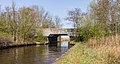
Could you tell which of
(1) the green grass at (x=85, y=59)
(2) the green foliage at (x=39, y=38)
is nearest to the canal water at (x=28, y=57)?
(1) the green grass at (x=85, y=59)

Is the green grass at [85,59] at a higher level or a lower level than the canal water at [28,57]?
higher

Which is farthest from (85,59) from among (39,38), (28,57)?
(39,38)

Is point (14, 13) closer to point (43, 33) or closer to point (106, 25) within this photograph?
point (43, 33)

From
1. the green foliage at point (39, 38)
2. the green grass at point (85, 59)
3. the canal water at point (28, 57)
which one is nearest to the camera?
the green grass at point (85, 59)

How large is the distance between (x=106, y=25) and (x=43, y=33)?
4294 cm

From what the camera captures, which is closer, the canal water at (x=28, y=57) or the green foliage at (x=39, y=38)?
the canal water at (x=28, y=57)

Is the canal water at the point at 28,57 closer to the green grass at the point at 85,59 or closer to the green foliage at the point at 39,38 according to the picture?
the green grass at the point at 85,59

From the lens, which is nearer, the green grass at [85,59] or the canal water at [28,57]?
the green grass at [85,59]

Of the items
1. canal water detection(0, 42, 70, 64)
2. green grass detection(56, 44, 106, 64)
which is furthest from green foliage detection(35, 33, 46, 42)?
green grass detection(56, 44, 106, 64)

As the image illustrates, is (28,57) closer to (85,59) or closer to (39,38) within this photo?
(85,59)

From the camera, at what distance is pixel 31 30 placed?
72.5 m

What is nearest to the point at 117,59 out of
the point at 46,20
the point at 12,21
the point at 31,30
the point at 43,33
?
the point at 12,21

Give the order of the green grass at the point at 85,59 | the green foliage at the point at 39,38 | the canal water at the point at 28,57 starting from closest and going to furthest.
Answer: the green grass at the point at 85,59
the canal water at the point at 28,57
the green foliage at the point at 39,38

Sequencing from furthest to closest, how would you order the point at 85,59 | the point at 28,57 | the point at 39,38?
the point at 39,38 < the point at 28,57 < the point at 85,59
